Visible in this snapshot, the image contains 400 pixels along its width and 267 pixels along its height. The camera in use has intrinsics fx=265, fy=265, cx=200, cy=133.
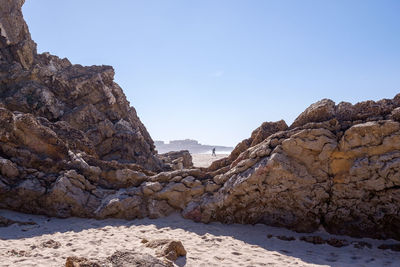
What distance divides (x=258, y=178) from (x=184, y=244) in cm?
356

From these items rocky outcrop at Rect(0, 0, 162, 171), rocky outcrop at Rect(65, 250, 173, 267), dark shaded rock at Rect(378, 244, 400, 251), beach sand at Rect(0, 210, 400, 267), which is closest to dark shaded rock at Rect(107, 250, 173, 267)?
rocky outcrop at Rect(65, 250, 173, 267)

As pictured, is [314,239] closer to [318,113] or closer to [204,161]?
[318,113]

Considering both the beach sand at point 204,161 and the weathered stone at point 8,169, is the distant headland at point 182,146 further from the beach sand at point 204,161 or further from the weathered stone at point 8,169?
the weathered stone at point 8,169

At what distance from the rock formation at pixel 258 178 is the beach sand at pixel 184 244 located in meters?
0.50

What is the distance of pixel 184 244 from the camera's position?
7.62 meters

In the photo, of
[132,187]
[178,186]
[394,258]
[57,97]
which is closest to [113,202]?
[132,187]

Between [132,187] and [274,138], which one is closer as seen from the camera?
[274,138]

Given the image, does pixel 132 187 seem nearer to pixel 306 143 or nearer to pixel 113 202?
pixel 113 202

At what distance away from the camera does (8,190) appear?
1023cm

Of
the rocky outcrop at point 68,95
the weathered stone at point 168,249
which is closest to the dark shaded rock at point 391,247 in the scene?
the weathered stone at point 168,249

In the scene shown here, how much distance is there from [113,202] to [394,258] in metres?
9.31

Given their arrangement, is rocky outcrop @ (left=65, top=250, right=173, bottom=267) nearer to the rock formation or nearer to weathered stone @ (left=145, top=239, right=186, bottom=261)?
weathered stone @ (left=145, top=239, right=186, bottom=261)

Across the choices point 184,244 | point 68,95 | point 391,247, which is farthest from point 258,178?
point 68,95

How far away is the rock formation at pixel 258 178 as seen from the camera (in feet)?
27.3
